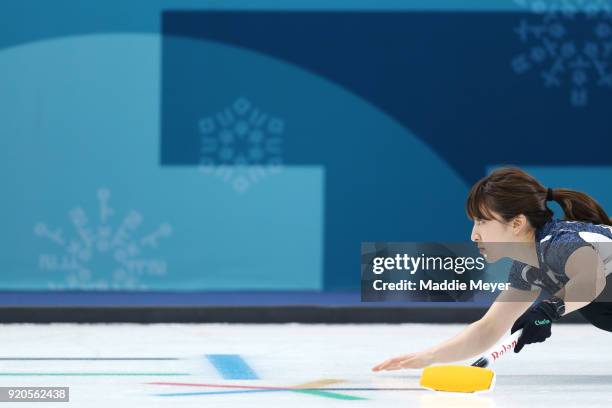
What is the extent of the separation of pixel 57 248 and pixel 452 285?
18.6 feet

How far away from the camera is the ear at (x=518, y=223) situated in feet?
16.0

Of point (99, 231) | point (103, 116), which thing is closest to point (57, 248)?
point (99, 231)

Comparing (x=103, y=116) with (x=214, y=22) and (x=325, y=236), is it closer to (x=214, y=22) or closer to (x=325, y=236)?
(x=214, y=22)

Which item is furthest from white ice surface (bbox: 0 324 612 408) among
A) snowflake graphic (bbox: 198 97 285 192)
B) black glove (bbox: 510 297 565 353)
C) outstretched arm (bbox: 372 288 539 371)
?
snowflake graphic (bbox: 198 97 285 192)

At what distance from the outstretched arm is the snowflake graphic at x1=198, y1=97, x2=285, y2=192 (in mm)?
5434

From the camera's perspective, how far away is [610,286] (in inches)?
201

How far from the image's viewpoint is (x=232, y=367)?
615cm

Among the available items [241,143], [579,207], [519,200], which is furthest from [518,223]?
[241,143]

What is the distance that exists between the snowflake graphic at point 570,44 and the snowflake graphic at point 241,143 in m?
1.85

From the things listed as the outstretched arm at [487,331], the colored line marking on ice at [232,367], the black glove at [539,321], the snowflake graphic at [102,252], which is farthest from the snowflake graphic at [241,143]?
the black glove at [539,321]

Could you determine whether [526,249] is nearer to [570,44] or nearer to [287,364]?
[287,364]

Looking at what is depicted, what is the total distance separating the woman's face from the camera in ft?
15.9

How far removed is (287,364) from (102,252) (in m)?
4.41

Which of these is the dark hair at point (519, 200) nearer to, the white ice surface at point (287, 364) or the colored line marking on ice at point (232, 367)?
the white ice surface at point (287, 364)
